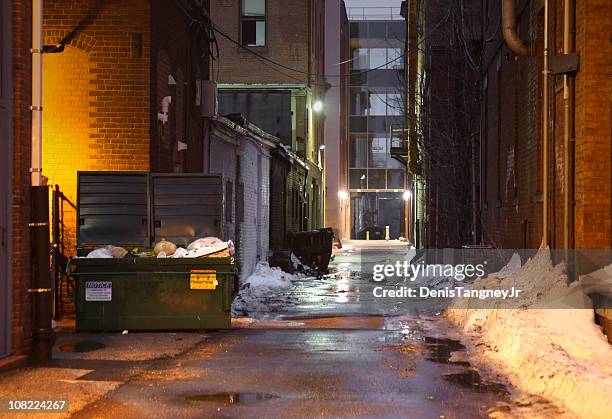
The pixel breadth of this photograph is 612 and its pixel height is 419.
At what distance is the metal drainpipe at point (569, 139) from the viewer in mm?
11562

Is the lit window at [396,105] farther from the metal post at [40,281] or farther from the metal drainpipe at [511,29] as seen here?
the metal post at [40,281]

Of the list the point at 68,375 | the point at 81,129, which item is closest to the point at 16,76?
the point at 68,375

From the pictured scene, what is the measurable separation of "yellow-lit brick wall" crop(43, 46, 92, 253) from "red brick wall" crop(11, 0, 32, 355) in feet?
13.7

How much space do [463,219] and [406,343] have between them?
41.9 feet

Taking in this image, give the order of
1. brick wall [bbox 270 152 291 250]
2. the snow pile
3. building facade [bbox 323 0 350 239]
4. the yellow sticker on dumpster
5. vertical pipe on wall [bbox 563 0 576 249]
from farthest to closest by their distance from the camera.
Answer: building facade [bbox 323 0 350 239], brick wall [bbox 270 152 291 250], the snow pile, the yellow sticker on dumpster, vertical pipe on wall [bbox 563 0 576 249]

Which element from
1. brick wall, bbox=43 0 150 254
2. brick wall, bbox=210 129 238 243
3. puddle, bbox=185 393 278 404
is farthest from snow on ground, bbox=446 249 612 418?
brick wall, bbox=210 129 238 243

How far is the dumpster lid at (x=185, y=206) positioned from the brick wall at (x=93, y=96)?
0.93 metres

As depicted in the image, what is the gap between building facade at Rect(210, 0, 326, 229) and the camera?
1558 inches

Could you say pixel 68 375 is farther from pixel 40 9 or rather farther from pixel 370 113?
pixel 370 113

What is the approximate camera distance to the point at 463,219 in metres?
24.0

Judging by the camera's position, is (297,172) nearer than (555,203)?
No

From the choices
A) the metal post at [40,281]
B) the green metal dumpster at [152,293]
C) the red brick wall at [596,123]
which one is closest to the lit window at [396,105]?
the green metal dumpster at [152,293]

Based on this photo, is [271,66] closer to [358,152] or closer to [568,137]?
[358,152]

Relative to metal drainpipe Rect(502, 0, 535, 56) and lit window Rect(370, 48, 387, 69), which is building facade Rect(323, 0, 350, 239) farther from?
metal drainpipe Rect(502, 0, 535, 56)
